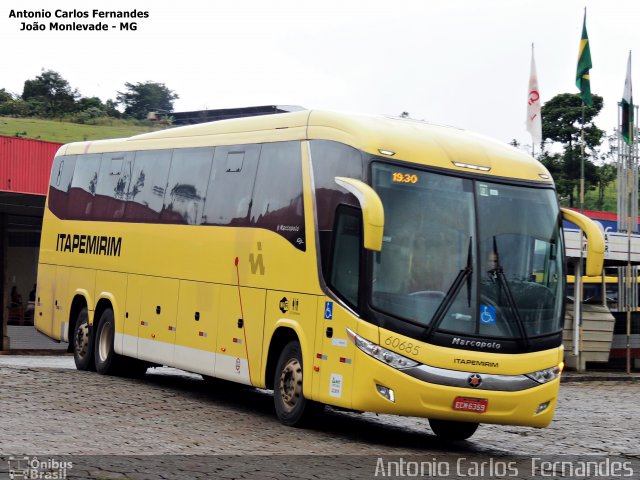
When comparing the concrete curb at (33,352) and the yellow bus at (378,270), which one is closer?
the yellow bus at (378,270)

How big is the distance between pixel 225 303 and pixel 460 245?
13.1 ft

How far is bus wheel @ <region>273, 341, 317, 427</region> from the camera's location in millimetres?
13688

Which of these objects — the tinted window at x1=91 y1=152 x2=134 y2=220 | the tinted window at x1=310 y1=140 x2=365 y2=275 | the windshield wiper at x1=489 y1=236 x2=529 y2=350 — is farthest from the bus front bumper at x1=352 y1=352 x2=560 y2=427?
the tinted window at x1=91 y1=152 x2=134 y2=220

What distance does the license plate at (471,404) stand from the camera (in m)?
12.5

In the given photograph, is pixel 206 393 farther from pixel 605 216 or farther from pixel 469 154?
pixel 605 216

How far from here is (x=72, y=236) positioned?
69.1 ft

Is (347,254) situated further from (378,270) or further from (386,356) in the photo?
(386,356)

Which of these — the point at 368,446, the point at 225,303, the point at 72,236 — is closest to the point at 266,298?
the point at 225,303

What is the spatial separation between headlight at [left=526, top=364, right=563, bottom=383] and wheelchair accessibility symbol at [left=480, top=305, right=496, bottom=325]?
710 mm

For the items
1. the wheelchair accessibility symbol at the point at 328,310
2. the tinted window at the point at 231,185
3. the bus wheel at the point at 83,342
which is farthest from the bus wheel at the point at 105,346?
the wheelchair accessibility symbol at the point at 328,310

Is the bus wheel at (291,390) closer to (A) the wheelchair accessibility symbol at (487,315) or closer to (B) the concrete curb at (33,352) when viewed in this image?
(A) the wheelchair accessibility symbol at (487,315)

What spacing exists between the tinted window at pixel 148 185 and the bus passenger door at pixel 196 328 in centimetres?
174

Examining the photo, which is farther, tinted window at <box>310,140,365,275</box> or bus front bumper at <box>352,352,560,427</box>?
tinted window at <box>310,140,365,275</box>

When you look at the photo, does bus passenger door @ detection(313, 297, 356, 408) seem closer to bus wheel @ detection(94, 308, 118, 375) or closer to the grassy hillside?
bus wheel @ detection(94, 308, 118, 375)
